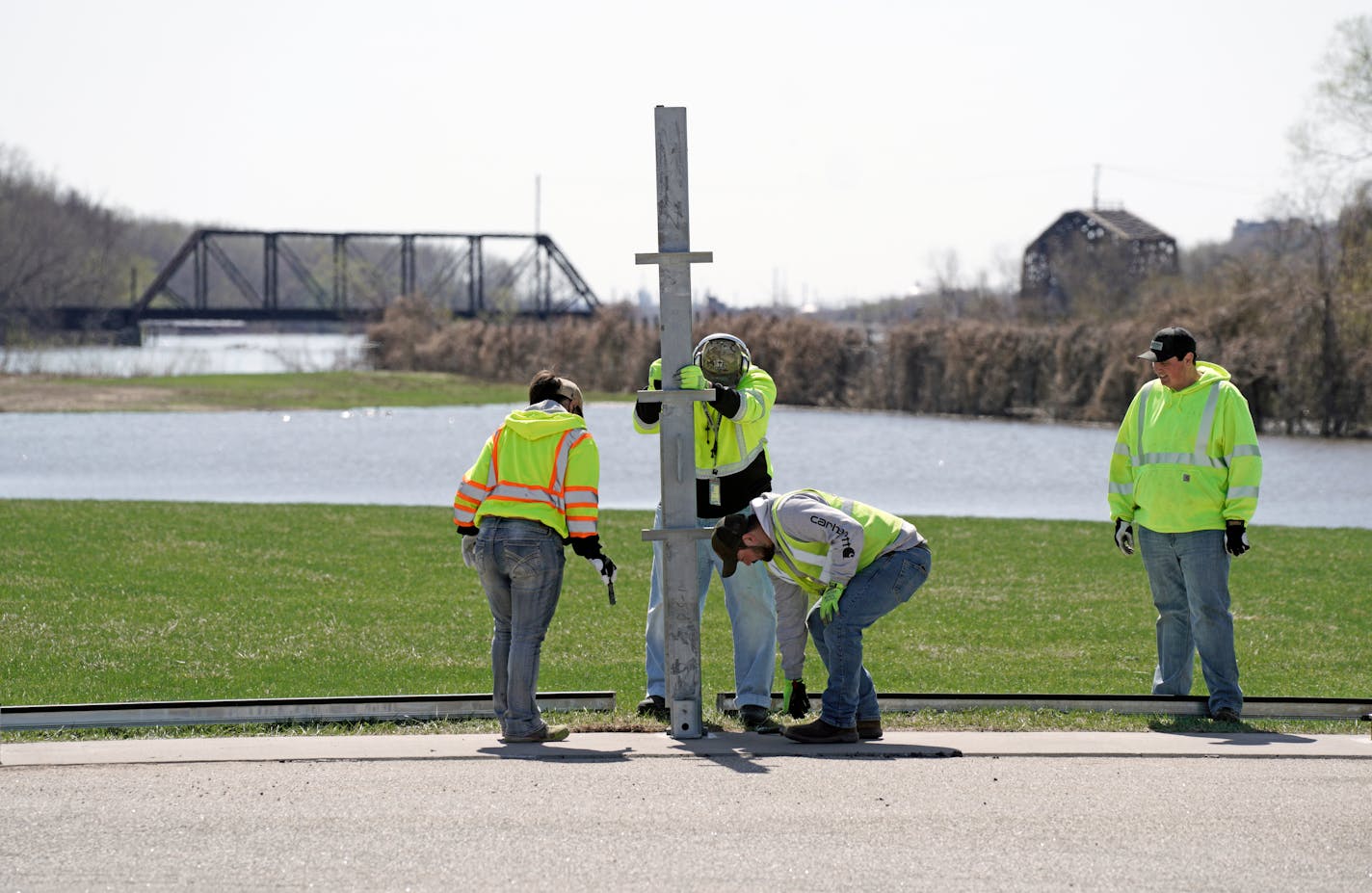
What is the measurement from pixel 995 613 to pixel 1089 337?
42887mm

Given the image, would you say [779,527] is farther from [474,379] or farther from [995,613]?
[474,379]

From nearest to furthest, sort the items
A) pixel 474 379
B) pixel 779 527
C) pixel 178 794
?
pixel 178 794, pixel 779 527, pixel 474 379

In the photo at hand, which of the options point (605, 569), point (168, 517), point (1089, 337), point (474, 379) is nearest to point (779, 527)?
point (605, 569)

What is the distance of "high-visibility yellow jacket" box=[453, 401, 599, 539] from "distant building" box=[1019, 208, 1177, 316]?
75.7 meters

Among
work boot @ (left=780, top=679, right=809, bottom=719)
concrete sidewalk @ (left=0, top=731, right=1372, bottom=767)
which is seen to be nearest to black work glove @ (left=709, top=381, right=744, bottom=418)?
work boot @ (left=780, top=679, right=809, bottom=719)

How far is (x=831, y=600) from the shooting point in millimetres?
7867

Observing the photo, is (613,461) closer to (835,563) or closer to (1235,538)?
(1235,538)

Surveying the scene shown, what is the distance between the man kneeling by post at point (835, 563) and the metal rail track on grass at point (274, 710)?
4.59 ft

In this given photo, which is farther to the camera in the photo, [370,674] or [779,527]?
[370,674]

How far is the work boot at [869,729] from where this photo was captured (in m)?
8.20

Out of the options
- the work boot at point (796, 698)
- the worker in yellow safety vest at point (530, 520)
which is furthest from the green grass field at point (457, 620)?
the worker in yellow safety vest at point (530, 520)

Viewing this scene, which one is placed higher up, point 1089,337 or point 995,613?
point 1089,337

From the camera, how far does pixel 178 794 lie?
22.4 feet

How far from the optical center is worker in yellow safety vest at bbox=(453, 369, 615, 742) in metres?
8.05
